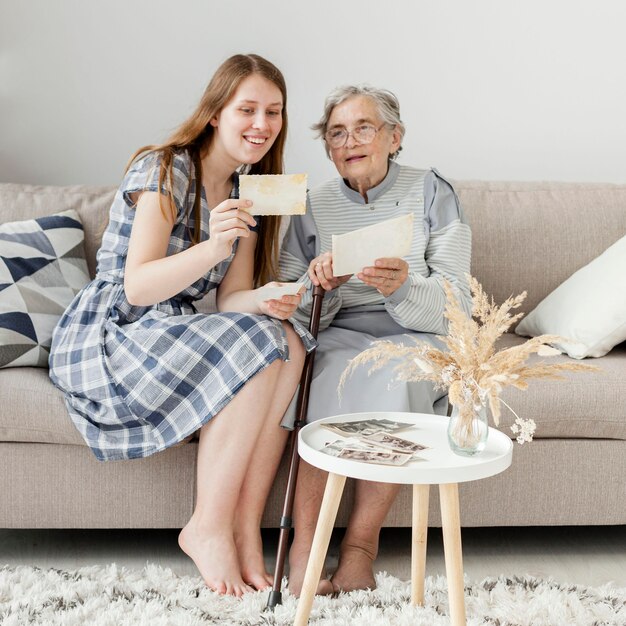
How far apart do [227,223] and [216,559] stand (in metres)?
0.74

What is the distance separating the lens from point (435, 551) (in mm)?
2189

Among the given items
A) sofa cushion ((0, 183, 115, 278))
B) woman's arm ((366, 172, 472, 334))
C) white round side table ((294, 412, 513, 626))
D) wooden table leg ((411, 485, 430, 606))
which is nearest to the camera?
white round side table ((294, 412, 513, 626))

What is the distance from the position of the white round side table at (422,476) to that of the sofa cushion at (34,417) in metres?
0.66

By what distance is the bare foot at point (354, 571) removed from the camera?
191cm

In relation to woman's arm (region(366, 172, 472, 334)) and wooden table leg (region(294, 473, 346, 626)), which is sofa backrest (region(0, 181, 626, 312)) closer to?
woman's arm (region(366, 172, 472, 334))

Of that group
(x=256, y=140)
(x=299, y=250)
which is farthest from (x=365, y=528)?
(x=256, y=140)

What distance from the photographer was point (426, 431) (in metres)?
1.69

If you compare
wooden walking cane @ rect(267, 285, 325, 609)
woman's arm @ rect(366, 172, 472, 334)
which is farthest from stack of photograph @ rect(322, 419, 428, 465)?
woman's arm @ rect(366, 172, 472, 334)

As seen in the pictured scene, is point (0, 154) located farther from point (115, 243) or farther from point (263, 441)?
point (263, 441)

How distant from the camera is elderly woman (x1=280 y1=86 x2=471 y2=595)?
2008mm

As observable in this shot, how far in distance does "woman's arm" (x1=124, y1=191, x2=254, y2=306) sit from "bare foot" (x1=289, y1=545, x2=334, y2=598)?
667 millimetres

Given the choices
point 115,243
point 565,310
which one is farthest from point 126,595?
point 565,310

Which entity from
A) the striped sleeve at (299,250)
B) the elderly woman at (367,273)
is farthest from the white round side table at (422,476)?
the striped sleeve at (299,250)

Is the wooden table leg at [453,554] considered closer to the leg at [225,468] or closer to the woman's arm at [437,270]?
the leg at [225,468]
